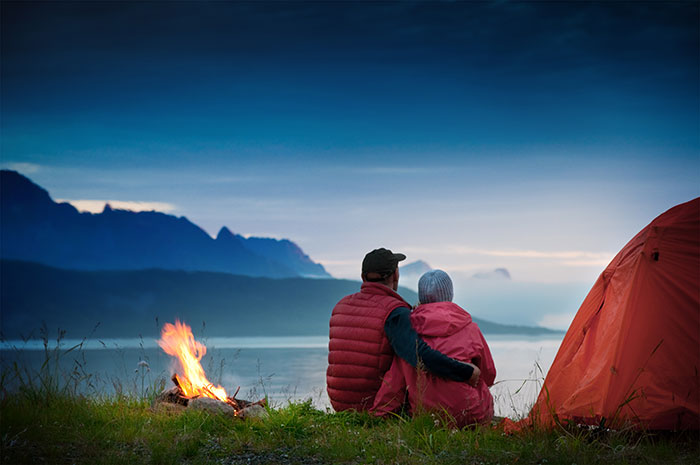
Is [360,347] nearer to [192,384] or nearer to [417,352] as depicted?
[417,352]

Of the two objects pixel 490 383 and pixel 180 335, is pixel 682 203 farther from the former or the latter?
pixel 180 335

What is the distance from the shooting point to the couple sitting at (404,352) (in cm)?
708

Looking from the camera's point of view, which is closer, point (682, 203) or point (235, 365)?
point (682, 203)

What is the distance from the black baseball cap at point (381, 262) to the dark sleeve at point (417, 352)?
580 mm

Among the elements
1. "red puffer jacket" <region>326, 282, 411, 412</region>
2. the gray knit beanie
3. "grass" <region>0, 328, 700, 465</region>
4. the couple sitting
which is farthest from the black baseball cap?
"grass" <region>0, 328, 700, 465</region>

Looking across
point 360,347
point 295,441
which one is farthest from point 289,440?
point 360,347

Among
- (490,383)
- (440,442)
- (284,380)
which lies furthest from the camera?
(284,380)

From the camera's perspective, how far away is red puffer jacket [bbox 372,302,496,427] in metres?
7.09

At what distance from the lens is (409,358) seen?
7094 mm

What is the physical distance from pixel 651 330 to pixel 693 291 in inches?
21.2

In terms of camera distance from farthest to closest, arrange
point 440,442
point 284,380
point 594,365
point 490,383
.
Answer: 1. point 284,380
2. point 490,383
3. point 594,365
4. point 440,442

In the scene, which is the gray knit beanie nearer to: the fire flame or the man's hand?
the man's hand

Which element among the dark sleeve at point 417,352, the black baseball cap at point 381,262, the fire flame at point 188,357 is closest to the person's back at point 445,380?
the dark sleeve at point 417,352

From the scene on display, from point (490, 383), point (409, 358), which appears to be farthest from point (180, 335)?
point (490, 383)
